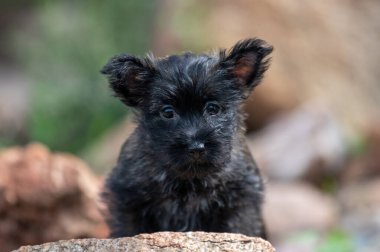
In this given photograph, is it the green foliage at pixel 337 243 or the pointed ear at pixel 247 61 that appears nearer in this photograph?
the pointed ear at pixel 247 61

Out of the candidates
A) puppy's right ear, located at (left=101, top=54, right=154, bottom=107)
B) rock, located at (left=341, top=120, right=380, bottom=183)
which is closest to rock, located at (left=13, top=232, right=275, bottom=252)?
puppy's right ear, located at (left=101, top=54, right=154, bottom=107)

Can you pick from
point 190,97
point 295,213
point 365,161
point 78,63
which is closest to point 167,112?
point 190,97

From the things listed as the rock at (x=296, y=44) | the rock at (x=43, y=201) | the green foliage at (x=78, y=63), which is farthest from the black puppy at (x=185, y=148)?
the green foliage at (x=78, y=63)

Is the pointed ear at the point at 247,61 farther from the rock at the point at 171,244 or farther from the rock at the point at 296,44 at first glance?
the rock at the point at 296,44

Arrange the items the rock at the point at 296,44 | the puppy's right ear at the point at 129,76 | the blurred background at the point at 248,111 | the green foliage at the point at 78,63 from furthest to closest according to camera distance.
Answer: the green foliage at the point at 78,63, the rock at the point at 296,44, the blurred background at the point at 248,111, the puppy's right ear at the point at 129,76

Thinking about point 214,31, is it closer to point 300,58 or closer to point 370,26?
point 300,58

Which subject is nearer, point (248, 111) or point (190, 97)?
point (190, 97)

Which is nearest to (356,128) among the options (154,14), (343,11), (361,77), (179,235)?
(361,77)

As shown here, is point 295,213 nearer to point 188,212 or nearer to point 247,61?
point 188,212
